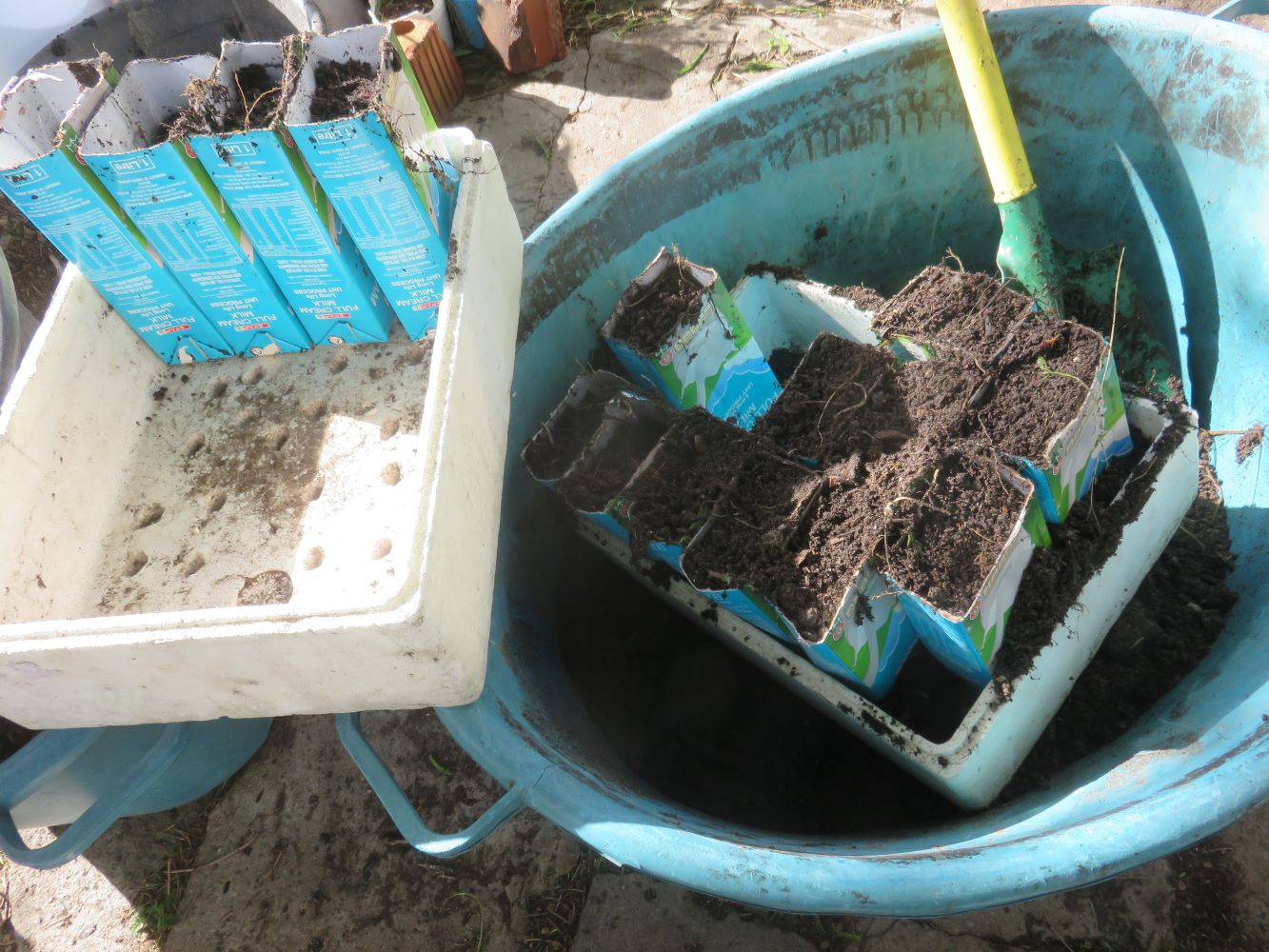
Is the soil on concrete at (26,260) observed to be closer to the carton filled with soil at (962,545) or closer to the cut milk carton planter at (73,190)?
the cut milk carton planter at (73,190)

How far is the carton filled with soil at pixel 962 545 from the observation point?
947 millimetres

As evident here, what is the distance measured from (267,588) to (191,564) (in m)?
0.12

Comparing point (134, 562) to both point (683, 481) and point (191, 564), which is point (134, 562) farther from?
point (683, 481)

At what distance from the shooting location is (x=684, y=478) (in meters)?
1.10

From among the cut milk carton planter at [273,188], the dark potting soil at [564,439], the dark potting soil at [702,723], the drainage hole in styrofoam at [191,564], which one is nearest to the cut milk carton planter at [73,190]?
the cut milk carton planter at [273,188]

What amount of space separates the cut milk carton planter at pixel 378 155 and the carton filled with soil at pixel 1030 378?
68 cm

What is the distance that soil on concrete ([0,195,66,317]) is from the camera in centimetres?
196

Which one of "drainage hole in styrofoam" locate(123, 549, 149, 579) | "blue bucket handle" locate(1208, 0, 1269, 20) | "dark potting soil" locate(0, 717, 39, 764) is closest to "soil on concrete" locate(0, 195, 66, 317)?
"dark potting soil" locate(0, 717, 39, 764)

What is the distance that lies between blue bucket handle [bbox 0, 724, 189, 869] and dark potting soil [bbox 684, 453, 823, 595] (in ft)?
2.72

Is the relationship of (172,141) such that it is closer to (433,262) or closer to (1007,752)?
(433,262)

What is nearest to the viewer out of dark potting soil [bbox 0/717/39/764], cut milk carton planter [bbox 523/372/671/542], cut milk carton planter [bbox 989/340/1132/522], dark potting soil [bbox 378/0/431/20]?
cut milk carton planter [bbox 989/340/1132/522]

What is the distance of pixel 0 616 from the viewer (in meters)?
0.89

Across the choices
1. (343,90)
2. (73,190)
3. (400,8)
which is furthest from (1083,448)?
(400,8)

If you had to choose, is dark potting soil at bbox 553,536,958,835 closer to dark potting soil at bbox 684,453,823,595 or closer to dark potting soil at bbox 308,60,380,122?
dark potting soil at bbox 684,453,823,595
